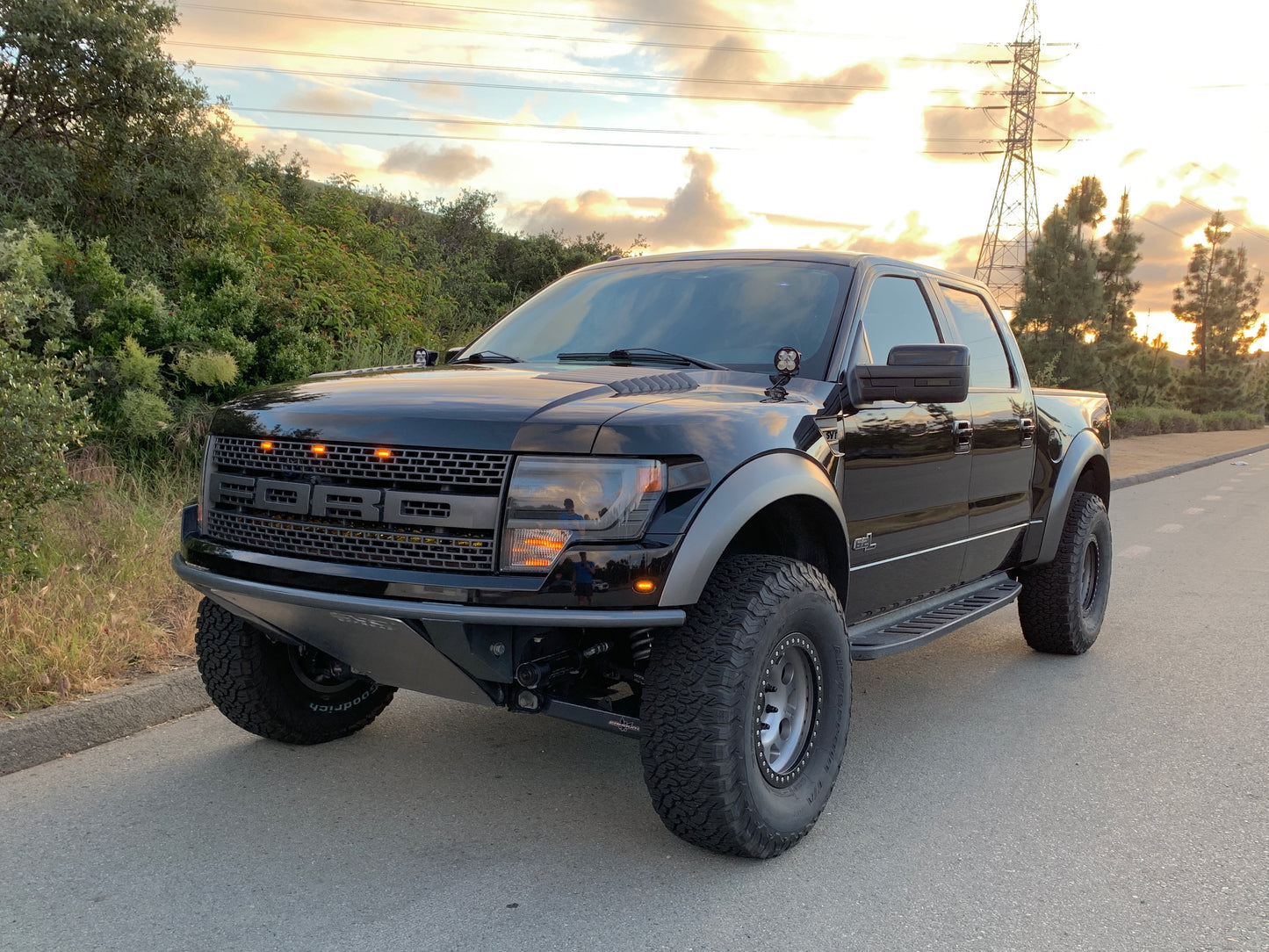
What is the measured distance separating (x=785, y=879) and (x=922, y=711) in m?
1.94

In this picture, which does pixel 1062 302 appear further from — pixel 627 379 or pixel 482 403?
pixel 482 403

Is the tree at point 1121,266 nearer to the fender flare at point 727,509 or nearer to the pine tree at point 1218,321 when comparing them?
the pine tree at point 1218,321

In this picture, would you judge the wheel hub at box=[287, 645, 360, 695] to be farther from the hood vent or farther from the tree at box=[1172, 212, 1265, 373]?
the tree at box=[1172, 212, 1265, 373]

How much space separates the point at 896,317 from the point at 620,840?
242 cm

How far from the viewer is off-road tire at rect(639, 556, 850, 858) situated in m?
3.07

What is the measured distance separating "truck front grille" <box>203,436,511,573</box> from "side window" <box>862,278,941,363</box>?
196 cm

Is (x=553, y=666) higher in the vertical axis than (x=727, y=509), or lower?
lower

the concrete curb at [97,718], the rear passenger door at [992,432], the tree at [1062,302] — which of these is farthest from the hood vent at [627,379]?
the tree at [1062,302]

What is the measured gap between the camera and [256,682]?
3.99 meters

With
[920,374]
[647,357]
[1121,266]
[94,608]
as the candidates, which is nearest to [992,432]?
[920,374]

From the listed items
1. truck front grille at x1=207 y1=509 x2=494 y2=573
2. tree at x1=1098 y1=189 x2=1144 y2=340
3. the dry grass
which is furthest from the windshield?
tree at x1=1098 y1=189 x2=1144 y2=340

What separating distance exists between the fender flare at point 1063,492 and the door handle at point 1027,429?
393 mm

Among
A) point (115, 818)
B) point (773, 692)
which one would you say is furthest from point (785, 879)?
point (115, 818)

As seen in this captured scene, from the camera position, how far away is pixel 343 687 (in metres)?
4.36
